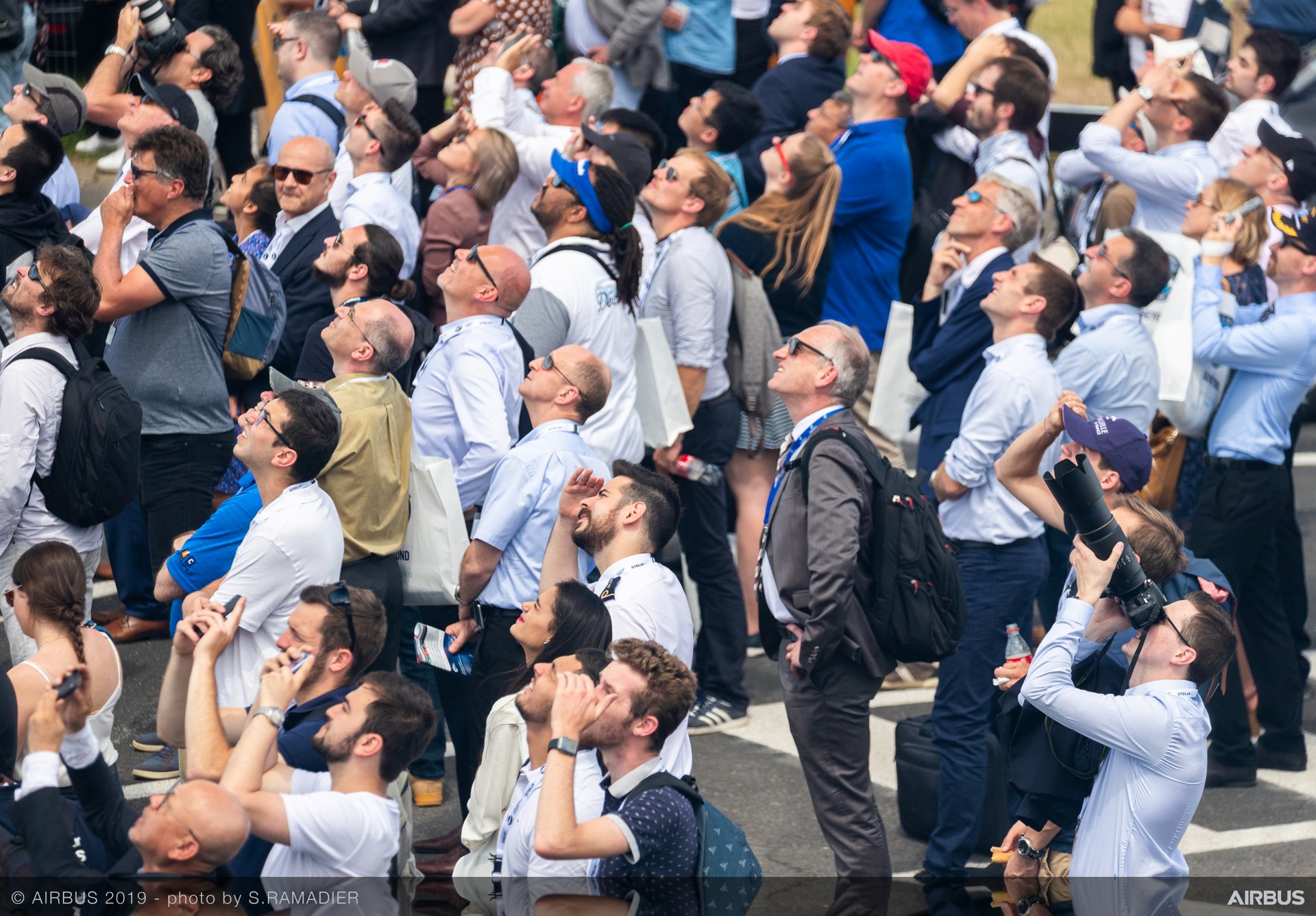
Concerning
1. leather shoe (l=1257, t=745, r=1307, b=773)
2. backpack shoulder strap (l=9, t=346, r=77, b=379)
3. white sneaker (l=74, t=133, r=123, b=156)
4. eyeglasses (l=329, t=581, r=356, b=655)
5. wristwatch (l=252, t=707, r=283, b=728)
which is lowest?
leather shoe (l=1257, t=745, r=1307, b=773)

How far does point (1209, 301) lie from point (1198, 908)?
2879mm

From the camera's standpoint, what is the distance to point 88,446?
20.1 ft

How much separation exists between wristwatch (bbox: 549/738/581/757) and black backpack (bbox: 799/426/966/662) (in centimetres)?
170

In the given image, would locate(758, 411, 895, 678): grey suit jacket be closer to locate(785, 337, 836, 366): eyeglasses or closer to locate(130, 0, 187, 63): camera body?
locate(785, 337, 836, 366): eyeglasses

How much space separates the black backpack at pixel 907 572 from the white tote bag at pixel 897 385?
2382 millimetres

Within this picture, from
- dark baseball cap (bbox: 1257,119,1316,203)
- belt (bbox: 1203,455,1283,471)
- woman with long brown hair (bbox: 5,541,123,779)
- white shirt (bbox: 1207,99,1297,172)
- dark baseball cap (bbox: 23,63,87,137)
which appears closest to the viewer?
woman with long brown hair (bbox: 5,541,123,779)

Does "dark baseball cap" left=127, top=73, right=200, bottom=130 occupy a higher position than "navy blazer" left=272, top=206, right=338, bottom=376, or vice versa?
"dark baseball cap" left=127, top=73, right=200, bottom=130

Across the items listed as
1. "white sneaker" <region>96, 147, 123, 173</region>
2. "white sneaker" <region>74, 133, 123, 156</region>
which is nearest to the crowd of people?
"white sneaker" <region>96, 147, 123, 173</region>

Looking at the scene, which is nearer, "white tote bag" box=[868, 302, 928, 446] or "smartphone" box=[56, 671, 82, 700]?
"smartphone" box=[56, 671, 82, 700]

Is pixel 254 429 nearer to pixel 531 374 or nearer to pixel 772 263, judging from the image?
pixel 531 374

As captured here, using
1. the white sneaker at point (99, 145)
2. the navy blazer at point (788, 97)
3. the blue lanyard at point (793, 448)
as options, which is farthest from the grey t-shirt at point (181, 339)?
the white sneaker at point (99, 145)

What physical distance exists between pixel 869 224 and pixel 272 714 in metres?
5.24

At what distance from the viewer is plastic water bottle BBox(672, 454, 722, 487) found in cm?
741

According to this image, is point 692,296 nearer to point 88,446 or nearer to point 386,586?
point 386,586
